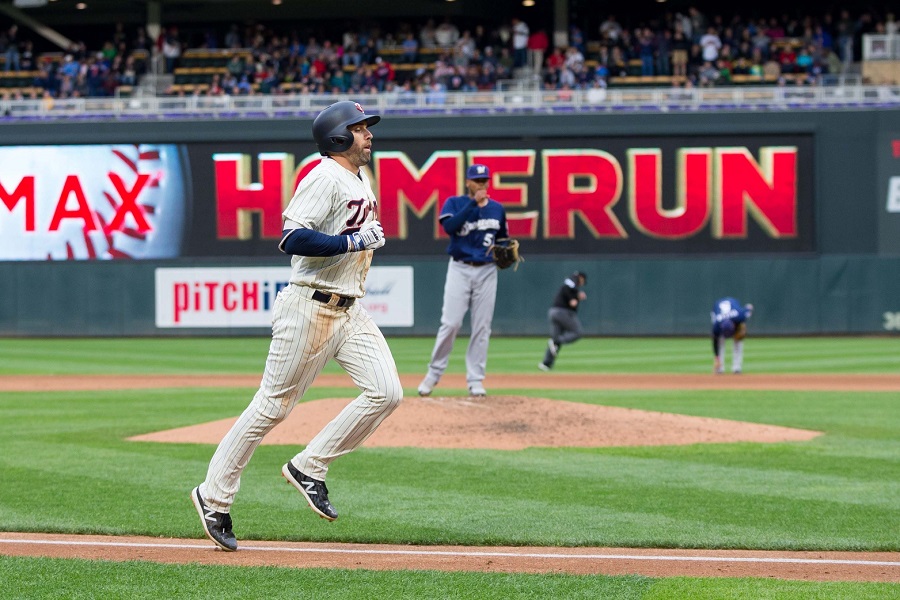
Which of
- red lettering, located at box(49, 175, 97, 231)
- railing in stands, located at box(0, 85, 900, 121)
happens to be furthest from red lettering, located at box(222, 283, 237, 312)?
railing in stands, located at box(0, 85, 900, 121)

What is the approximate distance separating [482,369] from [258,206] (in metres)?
17.4

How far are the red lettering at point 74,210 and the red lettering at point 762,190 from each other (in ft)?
46.1

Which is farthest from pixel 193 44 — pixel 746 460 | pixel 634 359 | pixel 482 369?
pixel 746 460

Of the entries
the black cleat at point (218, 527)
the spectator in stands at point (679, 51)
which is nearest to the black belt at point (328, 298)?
the black cleat at point (218, 527)

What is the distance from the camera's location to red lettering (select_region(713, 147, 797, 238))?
27.4m

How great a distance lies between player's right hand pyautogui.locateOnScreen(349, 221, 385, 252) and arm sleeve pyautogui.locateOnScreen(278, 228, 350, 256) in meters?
0.03

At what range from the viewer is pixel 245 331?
2811cm

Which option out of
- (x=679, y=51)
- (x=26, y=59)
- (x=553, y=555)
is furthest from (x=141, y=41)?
(x=553, y=555)

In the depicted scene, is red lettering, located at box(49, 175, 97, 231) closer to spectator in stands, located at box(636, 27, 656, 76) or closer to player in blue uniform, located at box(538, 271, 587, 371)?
spectator in stands, located at box(636, 27, 656, 76)

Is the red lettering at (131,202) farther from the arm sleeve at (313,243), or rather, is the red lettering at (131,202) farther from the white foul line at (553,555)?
the arm sleeve at (313,243)

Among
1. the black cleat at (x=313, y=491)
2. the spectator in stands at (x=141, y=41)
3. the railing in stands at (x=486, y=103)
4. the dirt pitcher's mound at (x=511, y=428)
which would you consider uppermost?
the spectator in stands at (x=141, y=41)

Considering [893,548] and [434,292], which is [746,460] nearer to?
[893,548]

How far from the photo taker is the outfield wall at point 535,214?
27.3m

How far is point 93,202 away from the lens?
28.5 metres
